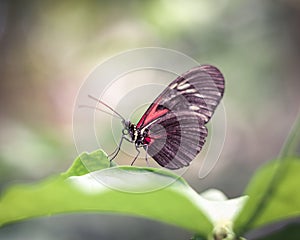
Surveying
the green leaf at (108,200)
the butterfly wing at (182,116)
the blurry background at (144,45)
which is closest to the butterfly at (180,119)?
the butterfly wing at (182,116)

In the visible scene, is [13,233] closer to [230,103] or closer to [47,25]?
[230,103]

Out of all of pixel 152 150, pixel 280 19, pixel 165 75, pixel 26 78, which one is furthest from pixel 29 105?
pixel 152 150

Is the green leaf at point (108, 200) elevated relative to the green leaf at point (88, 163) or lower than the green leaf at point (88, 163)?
lower

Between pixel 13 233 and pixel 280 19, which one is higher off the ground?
pixel 280 19

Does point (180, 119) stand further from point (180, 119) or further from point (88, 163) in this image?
point (88, 163)

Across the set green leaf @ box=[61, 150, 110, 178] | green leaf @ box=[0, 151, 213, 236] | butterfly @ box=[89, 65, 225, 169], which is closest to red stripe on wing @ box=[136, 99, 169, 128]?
butterfly @ box=[89, 65, 225, 169]

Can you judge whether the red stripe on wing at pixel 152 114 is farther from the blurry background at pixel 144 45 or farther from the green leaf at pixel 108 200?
the blurry background at pixel 144 45
